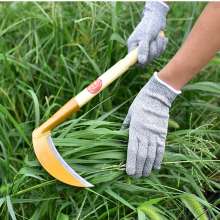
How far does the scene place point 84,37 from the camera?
7.82ft

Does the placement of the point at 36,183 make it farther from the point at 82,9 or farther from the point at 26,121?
the point at 82,9

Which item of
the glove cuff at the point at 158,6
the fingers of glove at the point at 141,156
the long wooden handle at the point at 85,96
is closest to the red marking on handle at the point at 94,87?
the long wooden handle at the point at 85,96

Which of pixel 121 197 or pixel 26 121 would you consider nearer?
pixel 121 197

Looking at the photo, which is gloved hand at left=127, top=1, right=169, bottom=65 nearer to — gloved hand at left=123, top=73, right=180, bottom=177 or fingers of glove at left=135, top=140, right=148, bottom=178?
gloved hand at left=123, top=73, right=180, bottom=177

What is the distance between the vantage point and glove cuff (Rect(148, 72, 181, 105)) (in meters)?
1.88

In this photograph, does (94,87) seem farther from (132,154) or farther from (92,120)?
(132,154)

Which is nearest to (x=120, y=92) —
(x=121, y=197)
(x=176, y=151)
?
(x=176, y=151)

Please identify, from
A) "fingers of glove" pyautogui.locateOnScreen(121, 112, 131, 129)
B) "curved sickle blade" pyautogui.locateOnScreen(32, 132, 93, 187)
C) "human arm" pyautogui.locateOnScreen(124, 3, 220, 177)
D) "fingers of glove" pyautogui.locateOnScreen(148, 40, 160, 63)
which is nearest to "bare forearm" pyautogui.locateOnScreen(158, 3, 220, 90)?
"human arm" pyautogui.locateOnScreen(124, 3, 220, 177)

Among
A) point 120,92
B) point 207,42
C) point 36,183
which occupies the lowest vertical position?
point 36,183

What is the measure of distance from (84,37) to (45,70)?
217mm

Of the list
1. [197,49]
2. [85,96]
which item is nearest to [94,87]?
[85,96]

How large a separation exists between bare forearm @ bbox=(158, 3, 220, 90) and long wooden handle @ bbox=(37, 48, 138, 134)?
231 millimetres

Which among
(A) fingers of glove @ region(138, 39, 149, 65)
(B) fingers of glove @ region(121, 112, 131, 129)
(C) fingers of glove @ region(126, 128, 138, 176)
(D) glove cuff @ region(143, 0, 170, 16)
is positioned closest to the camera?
(C) fingers of glove @ region(126, 128, 138, 176)

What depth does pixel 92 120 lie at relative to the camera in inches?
79.6
